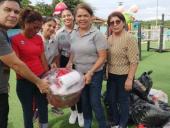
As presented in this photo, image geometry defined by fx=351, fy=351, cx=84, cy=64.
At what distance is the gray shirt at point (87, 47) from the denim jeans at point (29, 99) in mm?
590

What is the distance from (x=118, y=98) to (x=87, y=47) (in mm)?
912

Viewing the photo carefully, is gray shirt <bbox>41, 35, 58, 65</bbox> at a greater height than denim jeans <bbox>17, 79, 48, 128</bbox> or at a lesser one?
greater

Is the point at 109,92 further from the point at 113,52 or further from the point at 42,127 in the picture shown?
the point at 42,127

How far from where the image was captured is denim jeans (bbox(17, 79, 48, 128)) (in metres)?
4.04

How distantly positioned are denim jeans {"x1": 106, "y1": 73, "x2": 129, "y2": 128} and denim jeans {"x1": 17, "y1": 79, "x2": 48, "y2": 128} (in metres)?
0.91

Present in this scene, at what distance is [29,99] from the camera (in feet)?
13.5

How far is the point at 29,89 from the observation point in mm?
4062

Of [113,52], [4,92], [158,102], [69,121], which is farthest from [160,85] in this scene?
[4,92]

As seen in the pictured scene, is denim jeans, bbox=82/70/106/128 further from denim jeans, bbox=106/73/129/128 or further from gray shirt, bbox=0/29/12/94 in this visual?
gray shirt, bbox=0/29/12/94

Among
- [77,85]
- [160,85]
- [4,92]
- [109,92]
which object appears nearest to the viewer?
[4,92]

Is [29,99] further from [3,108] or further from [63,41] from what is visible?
[63,41]

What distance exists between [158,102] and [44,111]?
6.18 ft

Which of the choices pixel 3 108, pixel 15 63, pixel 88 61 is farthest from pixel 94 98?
pixel 15 63

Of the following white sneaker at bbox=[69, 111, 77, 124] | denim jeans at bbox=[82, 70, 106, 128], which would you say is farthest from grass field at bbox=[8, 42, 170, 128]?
denim jeans at bbox=[82, 70, 106, 128]
